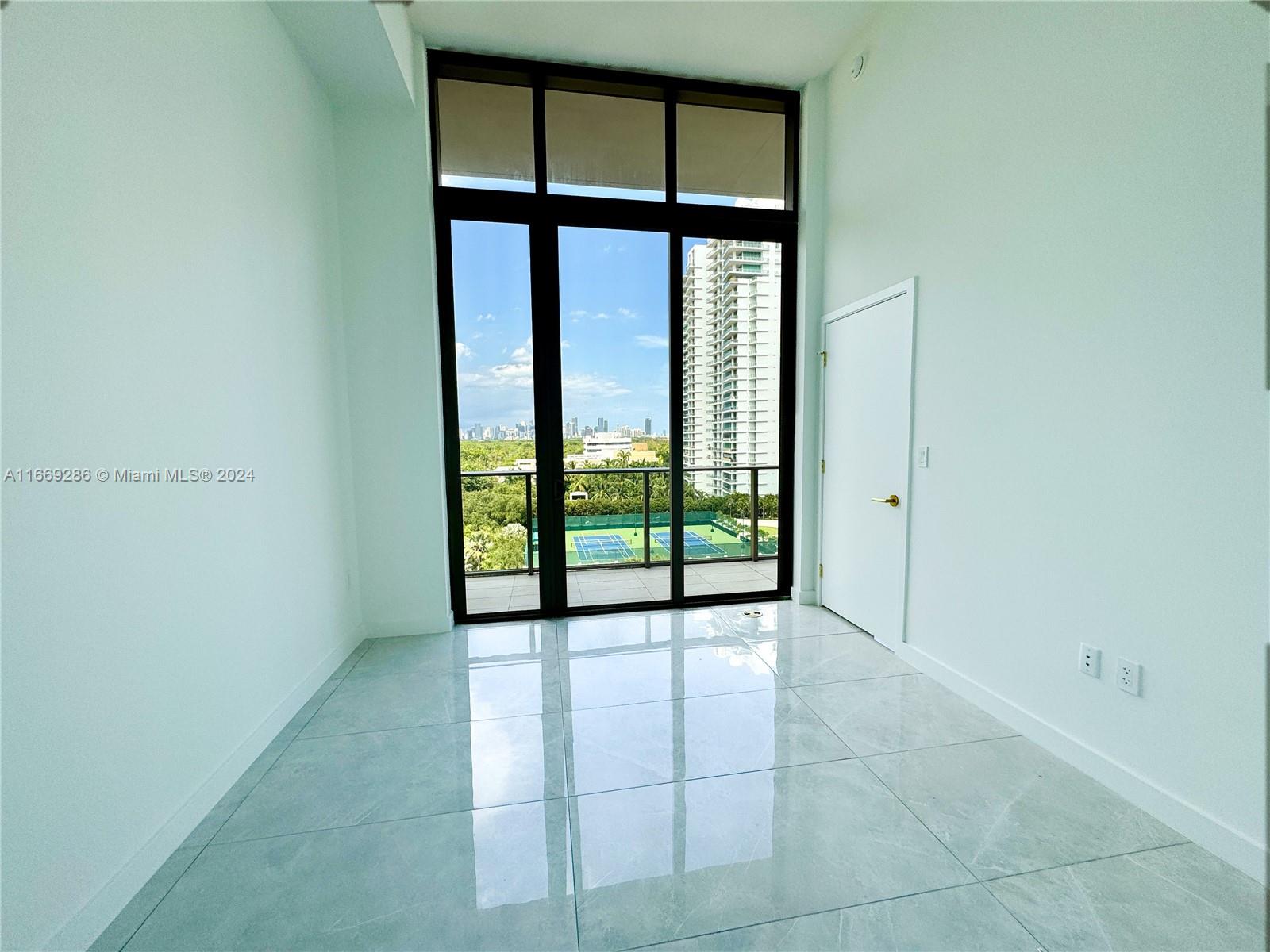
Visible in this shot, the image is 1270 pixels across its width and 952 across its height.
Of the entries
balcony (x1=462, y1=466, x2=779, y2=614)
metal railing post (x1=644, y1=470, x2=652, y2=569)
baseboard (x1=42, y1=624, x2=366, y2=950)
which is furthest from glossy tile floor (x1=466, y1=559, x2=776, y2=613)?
baseboard (x1=42, y1=624, x2=366, y2=950)

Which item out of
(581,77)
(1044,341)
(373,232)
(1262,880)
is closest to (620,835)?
(1262,880)

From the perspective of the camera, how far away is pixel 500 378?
10.8 feet

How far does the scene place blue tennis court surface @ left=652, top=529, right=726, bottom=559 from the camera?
4.46 m

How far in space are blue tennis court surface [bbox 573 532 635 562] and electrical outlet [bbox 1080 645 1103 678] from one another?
2777 millimetres

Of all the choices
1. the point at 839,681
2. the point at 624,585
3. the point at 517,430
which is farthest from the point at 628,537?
the point at 839,681

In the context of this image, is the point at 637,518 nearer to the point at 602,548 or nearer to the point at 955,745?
the point at 602,548

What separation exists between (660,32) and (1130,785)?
13.4ft

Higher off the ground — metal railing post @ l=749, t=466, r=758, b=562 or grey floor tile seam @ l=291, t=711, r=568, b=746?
metal railing post @ l=749, t=466, r=758, b=562

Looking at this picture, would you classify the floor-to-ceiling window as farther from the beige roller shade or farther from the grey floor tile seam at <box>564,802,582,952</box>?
the grey floor tile seam at <box>564,802,582,952</box>

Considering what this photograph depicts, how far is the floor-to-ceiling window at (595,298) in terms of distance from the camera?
10.5 feet

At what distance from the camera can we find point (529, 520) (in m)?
3.83

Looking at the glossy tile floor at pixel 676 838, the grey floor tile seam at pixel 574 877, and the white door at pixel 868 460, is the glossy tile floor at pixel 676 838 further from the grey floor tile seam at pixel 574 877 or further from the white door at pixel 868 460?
the white door at pixel 868 460

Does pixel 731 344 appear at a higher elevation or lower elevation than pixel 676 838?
higher

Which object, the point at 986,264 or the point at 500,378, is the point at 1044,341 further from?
the point at 500,378
